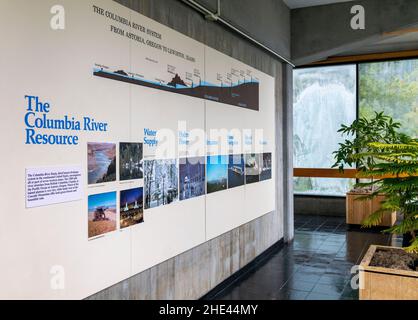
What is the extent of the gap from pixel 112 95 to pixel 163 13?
3.44ft

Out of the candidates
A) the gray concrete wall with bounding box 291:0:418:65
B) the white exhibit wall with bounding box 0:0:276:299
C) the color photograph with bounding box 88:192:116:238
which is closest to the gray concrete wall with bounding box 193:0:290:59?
the gray concrete wall with bounding box 291:0:418:65

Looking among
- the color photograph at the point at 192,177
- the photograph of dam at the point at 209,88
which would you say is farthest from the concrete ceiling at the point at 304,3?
the color photograph at the point at 192,177

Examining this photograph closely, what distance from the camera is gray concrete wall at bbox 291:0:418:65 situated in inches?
238

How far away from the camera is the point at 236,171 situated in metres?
5.00

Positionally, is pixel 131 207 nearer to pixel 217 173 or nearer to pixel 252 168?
pixel 217 173

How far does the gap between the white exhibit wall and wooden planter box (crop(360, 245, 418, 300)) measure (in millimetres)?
1611

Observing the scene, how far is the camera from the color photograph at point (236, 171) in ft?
15.9

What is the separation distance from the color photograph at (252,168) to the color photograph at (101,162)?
2596 millimetres

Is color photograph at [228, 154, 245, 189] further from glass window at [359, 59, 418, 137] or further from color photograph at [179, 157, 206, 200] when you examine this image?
glass window at [359, 59, 418, 137]

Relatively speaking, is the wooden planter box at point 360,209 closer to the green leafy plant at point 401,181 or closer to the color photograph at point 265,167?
the color photograph at point 265,167
